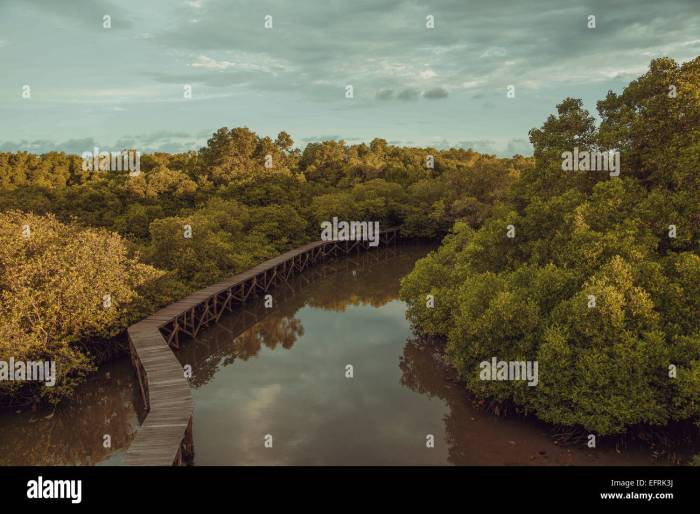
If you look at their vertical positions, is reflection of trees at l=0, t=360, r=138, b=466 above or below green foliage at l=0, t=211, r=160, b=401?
below

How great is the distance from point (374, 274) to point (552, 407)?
2360 centimetres

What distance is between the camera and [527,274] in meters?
15.0

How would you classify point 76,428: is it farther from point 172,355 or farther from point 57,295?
point 57,295

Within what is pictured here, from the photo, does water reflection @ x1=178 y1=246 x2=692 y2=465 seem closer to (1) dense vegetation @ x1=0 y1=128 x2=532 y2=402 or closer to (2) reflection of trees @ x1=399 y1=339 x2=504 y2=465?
(2) reflection of trees @ x1=399 y1=339 x2=504 y2=465

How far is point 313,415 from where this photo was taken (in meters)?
15.0

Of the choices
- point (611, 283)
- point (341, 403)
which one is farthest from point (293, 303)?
point (611, 283)

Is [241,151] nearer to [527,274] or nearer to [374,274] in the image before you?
[374,274]

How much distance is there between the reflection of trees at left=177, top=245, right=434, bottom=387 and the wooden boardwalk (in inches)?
30.3

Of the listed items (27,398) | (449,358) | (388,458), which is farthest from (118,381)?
(449,358)

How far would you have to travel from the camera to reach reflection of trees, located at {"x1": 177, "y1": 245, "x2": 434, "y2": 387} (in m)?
20.9

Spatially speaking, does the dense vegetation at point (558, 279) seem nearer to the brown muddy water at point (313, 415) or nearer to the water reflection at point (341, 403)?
the brown muddy water at point (313, 415)

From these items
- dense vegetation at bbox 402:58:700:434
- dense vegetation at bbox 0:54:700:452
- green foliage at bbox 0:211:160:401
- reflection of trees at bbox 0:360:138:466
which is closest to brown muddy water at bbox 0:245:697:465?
reflection of trees at bbox 0:360:138:466
